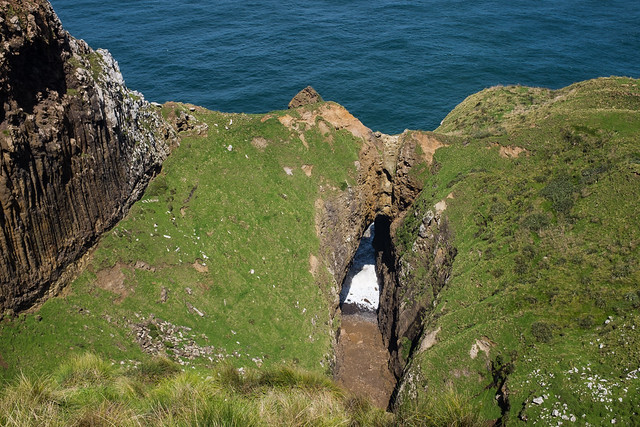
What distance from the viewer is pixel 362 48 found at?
129 meters

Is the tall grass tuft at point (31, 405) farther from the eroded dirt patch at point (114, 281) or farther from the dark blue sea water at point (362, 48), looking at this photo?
the dark blue sea water at point (362, 48)

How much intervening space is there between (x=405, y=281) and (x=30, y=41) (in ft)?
143

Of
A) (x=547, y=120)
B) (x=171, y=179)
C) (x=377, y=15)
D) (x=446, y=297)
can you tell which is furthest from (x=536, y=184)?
(x=377, y=15)

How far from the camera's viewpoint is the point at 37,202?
35.2 meters

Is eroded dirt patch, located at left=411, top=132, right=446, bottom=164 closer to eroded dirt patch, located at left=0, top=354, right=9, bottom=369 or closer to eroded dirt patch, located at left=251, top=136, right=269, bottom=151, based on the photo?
eroded dirt patch, located at left=251, top=136, right=269, bottom=151

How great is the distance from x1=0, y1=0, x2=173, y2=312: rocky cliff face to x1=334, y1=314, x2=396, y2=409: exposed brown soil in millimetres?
28800

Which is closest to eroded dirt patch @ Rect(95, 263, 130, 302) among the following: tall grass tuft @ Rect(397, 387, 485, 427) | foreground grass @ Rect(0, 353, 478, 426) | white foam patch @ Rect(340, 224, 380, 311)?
foreground grass @ Rect(0, 353, 478, 426)

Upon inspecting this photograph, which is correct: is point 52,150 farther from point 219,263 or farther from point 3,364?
point 219,263

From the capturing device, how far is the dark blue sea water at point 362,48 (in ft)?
348

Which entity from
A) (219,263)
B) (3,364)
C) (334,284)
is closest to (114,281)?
(219,263)

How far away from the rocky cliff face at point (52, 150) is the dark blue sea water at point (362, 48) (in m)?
57.3

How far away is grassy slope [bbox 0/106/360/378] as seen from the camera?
122ft

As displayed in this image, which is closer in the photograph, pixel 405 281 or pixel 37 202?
pixel 37 202

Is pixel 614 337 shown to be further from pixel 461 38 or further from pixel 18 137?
pixel 461 38
